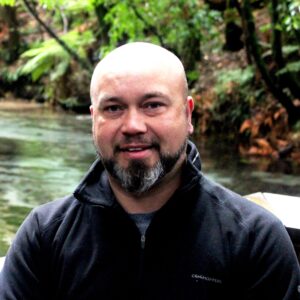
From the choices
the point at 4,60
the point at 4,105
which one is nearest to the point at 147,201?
the point at 4,105

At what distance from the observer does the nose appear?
6.81 feet

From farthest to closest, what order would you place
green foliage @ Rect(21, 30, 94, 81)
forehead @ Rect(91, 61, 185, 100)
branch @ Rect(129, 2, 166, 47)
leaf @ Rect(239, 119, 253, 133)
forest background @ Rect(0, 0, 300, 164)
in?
green foliage @ Rect(21, 30, 94, 81)
leaf @ Rect(239, 119, 253, 133)
branch @ Rect(129, 2, 166, 47)
forest background @ Rect(0, 0, 300, 164)
forehead @ Rect(91, 61, 185, 100)

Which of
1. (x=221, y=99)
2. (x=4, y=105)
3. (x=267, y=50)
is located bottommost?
(x=4, y=105)

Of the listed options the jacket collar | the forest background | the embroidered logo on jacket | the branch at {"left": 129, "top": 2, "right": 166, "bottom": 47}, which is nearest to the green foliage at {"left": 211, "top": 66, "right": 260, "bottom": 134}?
the forest background

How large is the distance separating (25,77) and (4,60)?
2.45 meters

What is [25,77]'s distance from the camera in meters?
25.4

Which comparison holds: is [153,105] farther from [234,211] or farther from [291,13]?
[291,13]

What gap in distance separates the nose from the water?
170 inches

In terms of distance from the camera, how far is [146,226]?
6.91 ft

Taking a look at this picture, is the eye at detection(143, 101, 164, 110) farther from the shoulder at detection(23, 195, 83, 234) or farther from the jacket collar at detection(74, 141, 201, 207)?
the shoulder at detection(23, 195, 83, 234)

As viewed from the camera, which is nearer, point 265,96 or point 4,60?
point 265,96

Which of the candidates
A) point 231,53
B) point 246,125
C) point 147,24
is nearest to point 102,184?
point 246,125

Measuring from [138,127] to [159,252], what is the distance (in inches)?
15.3

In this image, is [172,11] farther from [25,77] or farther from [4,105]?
[25,77]
